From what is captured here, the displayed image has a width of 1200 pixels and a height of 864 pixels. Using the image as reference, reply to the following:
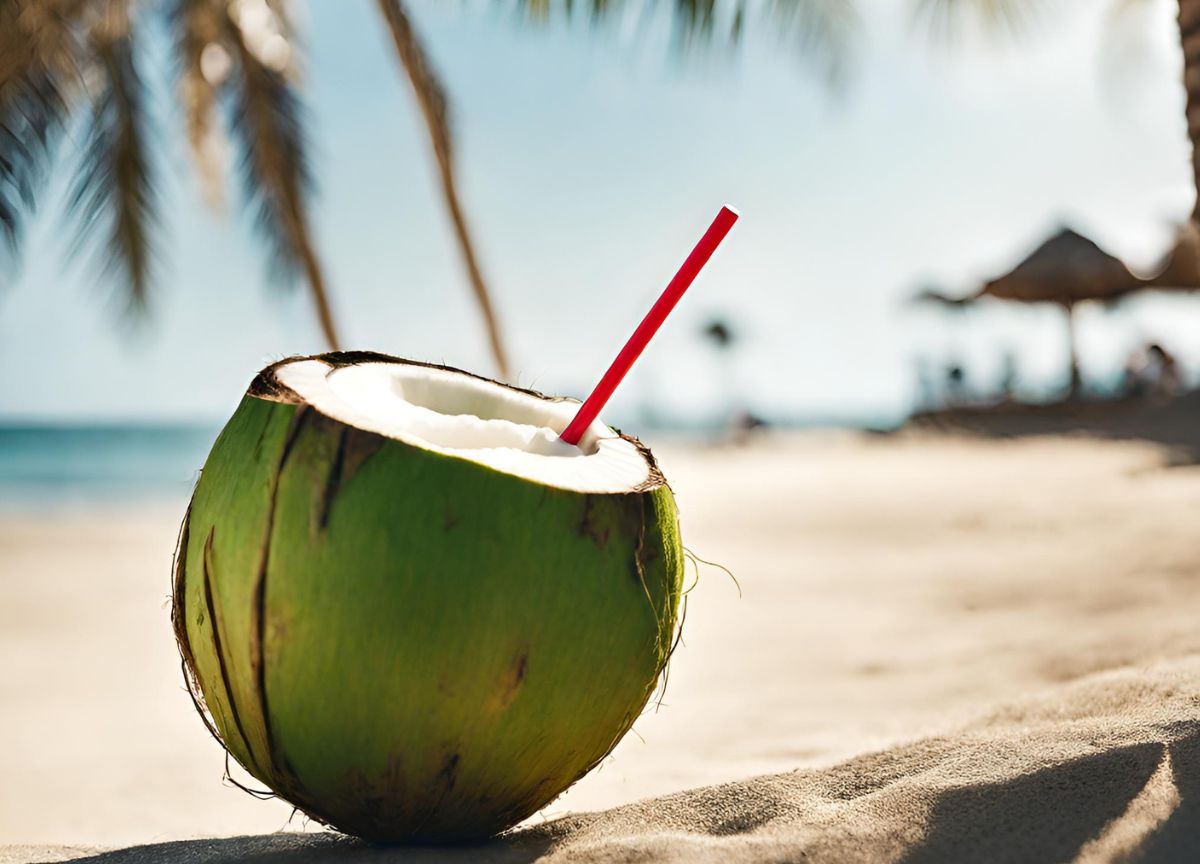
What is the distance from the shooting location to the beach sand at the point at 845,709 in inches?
51.1

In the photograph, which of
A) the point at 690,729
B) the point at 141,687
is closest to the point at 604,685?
the point at 690,729

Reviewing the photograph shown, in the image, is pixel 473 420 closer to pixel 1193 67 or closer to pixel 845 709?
pixel 845 709

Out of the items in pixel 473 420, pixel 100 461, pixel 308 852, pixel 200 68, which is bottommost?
pixel 100 461

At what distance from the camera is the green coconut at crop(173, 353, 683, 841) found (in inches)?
45.6

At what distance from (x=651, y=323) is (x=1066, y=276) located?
13037 millimetres

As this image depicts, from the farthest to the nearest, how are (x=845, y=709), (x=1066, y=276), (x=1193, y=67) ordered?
(x=1066, y=276) → (x=845, y=709) → (x=1193, y=67)

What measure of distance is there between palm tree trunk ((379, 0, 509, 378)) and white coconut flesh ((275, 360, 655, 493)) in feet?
17.1

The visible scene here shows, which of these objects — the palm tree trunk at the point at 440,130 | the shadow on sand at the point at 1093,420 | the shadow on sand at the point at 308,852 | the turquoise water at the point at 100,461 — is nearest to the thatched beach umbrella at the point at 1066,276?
the shadow on sand at the point at 1093,420

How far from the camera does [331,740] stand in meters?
1.21

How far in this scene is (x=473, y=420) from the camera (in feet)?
4.43

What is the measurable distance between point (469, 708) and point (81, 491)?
24.1 m

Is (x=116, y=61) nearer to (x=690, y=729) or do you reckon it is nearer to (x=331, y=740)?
(x=690, y=729)

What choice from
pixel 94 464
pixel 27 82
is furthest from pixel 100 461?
pixel 27 82

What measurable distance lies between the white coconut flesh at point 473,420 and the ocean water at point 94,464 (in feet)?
1.09
